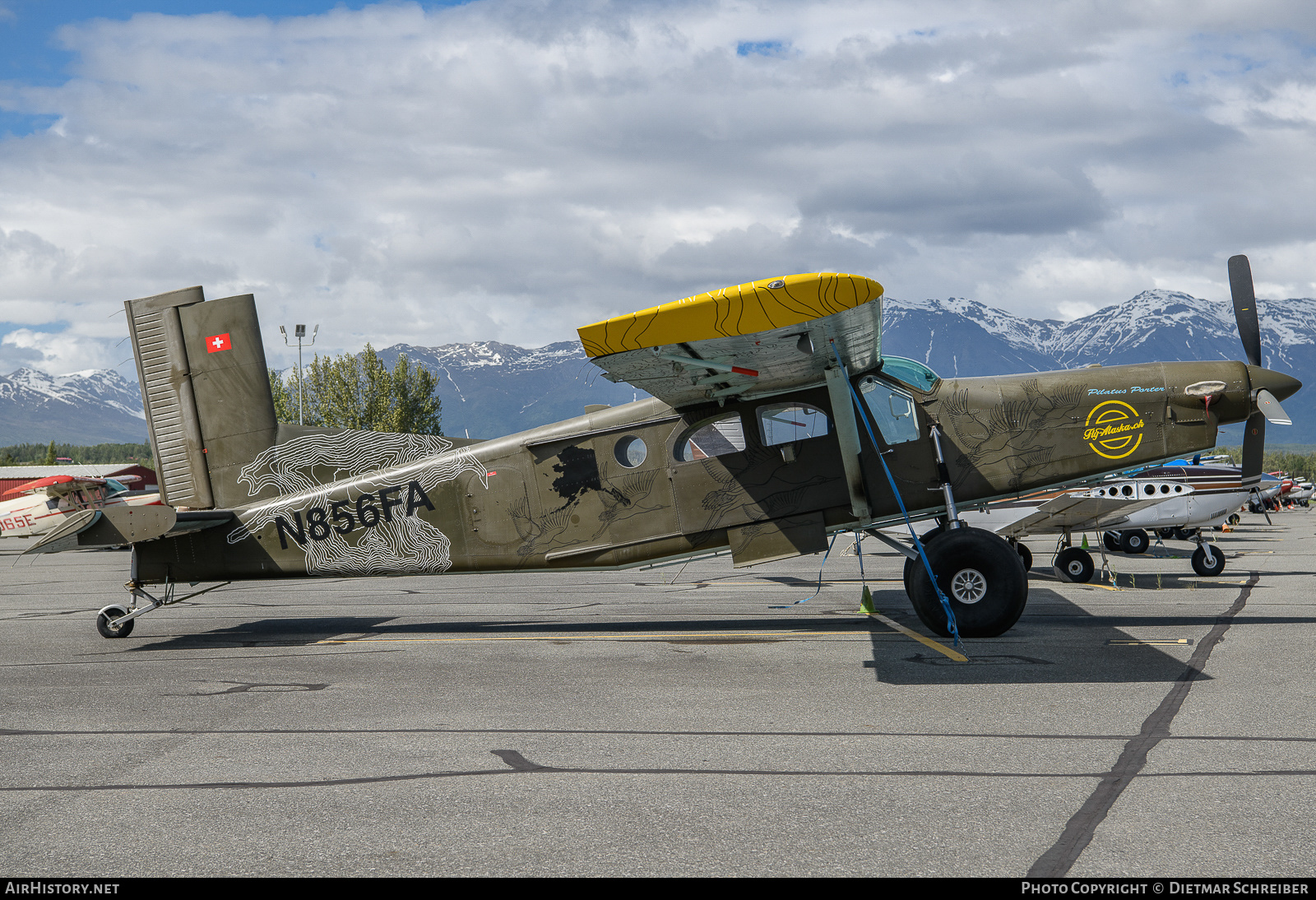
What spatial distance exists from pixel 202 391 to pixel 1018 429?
9108 mm

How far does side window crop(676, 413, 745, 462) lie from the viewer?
9.63 m

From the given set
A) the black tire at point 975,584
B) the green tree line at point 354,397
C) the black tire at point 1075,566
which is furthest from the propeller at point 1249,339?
the green tree line at point 354,397

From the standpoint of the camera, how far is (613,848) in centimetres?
380

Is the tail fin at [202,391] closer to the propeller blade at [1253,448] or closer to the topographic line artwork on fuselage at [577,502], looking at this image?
the topographic line artwork on fuselage at [577,502]

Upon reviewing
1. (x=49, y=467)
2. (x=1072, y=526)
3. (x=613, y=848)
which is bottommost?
(x=1072, y=526)

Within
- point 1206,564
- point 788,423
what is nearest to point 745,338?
point 788,423

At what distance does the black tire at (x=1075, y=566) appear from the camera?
647 inches

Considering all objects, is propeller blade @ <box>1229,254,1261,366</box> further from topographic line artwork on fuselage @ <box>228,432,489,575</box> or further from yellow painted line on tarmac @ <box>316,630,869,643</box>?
Result: topographic line artwork on fuselage @ <box>228,432,489,575</box>

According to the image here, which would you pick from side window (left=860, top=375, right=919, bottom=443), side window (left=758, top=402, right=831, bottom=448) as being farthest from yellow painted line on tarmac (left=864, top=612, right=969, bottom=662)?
side window (left=758, top=402, right=831, bottom=448)

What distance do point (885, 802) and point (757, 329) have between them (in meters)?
3.29

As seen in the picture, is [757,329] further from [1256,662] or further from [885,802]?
[1256,662]

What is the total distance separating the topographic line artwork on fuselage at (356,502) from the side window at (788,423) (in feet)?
10.4

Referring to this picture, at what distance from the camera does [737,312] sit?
6336 mm

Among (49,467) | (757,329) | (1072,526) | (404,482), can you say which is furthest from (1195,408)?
(49,467)
